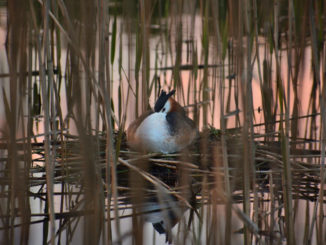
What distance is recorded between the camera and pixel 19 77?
198 centimetres

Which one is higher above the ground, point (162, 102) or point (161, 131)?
point (162, 102)

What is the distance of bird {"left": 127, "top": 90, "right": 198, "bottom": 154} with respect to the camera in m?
3.72

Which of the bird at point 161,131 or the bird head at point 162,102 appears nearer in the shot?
the bird at point 161,131

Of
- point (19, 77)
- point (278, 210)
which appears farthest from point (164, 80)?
point (19, 77)

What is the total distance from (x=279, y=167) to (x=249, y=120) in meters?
1.07

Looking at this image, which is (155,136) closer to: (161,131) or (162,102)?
(161,131)

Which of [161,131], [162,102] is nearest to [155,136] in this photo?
[161,131]

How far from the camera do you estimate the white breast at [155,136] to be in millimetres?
3715

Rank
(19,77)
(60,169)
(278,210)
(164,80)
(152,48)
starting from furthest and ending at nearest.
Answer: (152,48) → (164,80) → (60,169) → (278,210) → (19,77)

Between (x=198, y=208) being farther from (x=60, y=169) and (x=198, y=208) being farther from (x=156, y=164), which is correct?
(x=60, y=169)

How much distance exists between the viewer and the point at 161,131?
3785mm

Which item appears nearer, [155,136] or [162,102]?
[155,136]

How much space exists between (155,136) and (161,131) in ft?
0.21

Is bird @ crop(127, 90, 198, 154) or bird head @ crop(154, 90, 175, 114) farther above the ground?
bird head @ crop(154, 90, 175, 114)
